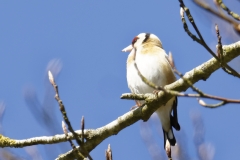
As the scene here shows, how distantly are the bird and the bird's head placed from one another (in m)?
0.06

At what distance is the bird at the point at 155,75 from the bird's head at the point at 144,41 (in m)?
0.06

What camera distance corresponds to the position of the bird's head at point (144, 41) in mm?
4993

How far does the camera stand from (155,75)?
14.2 feet

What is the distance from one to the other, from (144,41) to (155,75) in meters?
0.86

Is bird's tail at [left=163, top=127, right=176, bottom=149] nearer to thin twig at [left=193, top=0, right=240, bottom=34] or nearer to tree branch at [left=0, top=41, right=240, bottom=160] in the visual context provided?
tree branch at [left=0, top=41, right=240, bottom=160]

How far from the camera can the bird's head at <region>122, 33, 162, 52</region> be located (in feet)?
16.4

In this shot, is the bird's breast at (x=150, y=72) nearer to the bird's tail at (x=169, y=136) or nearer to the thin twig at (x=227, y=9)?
the bird's tail at (x=169, y=136)

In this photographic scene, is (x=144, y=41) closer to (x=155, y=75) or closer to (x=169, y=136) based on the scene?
(x=155, y=75)

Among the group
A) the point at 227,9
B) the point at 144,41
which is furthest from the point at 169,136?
the point at 227,9

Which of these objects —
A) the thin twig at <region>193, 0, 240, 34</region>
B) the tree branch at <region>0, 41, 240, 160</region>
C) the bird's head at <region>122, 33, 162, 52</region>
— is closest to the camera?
the thin twig at <region>193, 0, 240, 34</region>

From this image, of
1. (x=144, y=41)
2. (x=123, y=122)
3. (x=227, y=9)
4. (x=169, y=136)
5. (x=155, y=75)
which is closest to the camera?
(x=227, y=9)

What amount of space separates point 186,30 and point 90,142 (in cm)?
151

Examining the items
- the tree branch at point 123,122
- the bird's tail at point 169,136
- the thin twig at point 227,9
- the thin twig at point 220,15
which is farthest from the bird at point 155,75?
the thin twig at point 220,15

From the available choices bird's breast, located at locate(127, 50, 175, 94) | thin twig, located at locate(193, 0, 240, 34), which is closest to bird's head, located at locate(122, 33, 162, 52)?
bird's breast, located at locate(127, 50, 175, 94)
